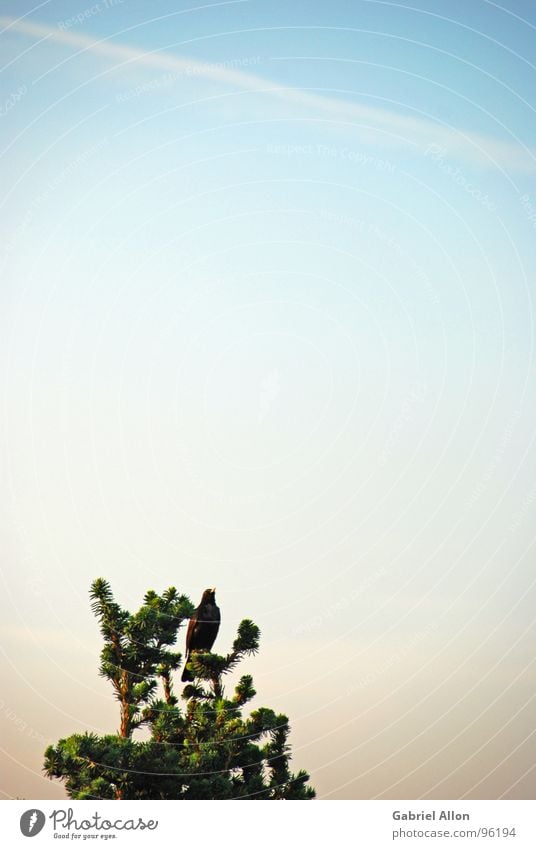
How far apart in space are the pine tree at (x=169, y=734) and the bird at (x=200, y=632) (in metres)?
0.05

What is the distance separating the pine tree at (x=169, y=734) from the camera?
494 centimetres

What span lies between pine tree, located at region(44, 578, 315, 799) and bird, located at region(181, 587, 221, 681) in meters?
0.05

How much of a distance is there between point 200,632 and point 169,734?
0.57 m

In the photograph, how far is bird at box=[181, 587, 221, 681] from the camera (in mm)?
5383
